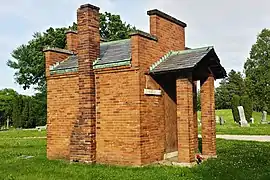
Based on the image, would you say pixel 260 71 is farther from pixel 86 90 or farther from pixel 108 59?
pixel 86 90

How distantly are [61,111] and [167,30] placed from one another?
4.67 m

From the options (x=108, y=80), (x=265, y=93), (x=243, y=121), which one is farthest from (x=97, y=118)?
(x=265, y=93)

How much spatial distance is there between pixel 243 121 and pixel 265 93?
74.6 ft

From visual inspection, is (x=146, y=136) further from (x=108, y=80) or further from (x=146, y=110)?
(x=108, y=80)

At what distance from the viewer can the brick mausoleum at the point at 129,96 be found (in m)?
10.4

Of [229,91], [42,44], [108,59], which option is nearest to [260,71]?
[229,91]

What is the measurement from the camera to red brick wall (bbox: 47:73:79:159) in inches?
470

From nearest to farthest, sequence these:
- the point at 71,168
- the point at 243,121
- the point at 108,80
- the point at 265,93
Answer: the point at 71,168 → the point at 108,80 → the point at 243,121 → the point at 265,93

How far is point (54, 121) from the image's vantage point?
1245 cm

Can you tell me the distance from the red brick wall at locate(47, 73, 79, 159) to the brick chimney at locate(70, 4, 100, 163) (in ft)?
1.94

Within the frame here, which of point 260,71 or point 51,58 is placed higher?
point 260,71

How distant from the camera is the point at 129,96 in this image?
10594mm

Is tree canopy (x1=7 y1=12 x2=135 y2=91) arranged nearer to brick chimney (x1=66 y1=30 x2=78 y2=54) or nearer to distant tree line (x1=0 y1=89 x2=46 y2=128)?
distant tree line (x1=0 y1=89 x2=46 y2=128)

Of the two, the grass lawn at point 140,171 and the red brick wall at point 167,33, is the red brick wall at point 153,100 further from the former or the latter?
the grass lawn at point 140,171
